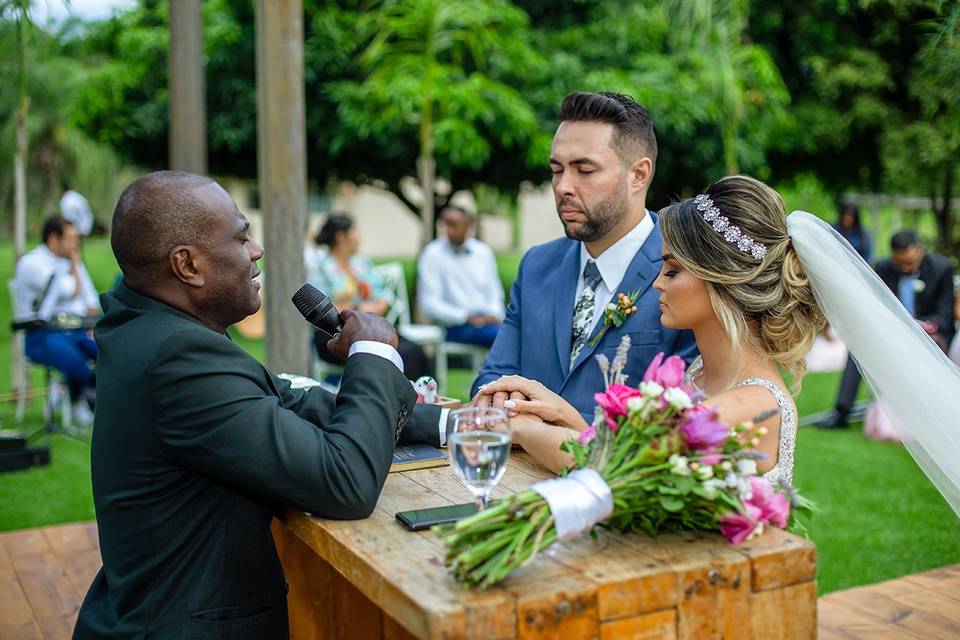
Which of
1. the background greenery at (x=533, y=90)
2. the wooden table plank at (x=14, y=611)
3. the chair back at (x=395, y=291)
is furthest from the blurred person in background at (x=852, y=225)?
the wooden table plank at (x=14, y=611)

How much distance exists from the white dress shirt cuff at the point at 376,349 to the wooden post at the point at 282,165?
3377 millimetres

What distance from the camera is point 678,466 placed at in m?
1.85

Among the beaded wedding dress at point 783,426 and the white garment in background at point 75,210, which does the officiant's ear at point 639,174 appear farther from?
the white garment in background at point 75,210

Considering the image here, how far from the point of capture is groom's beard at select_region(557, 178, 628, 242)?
3.35 m

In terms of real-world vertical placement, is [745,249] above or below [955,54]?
below

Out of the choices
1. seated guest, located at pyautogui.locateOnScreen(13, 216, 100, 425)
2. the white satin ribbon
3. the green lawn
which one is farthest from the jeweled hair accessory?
seated guest, located at pyautogui.locateOnScreen(13, 216, 100, 425)

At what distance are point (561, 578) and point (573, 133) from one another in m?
1.98

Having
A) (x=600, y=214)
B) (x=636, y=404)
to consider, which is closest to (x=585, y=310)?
(x=600, y=214)

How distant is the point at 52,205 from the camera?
2778cm

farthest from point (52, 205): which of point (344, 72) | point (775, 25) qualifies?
point (775, 25)

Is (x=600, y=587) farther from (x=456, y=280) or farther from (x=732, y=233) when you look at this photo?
(x=456, y=280)

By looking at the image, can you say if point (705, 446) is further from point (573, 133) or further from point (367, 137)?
point (367, 137)

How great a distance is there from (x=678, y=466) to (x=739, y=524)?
0.21 meters

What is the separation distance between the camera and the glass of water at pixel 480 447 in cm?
197
